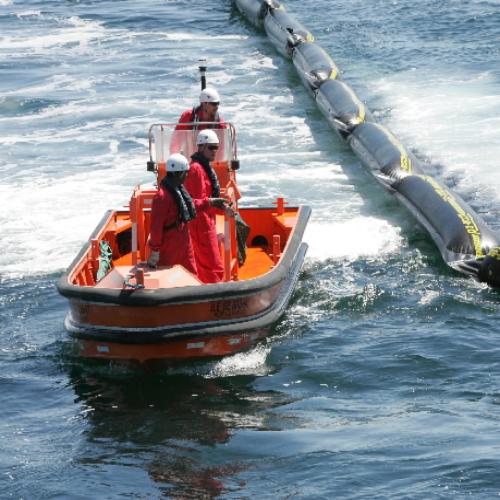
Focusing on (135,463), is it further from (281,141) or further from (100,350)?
(281,141)

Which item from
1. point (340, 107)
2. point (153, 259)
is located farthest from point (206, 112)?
point (340, 107)

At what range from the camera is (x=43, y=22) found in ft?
109

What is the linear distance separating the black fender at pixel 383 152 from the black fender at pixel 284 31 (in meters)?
7.44

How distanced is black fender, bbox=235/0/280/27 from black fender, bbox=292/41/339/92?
167 inches

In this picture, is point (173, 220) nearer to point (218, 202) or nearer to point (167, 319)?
point (218, 202)

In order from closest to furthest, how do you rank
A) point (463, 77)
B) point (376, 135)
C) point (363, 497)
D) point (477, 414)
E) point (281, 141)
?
point (363, 497) → point (477, 414) → point (376, 135) → point (281, 141) → point (463, 77)

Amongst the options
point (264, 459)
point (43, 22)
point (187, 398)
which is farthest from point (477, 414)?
point (43, 22)

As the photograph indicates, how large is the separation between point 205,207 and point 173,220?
388mm

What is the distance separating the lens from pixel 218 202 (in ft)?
37.4

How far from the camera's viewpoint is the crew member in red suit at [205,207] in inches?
455

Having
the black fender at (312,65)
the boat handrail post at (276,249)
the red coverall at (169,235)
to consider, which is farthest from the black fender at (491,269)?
the black fender at (312,65)

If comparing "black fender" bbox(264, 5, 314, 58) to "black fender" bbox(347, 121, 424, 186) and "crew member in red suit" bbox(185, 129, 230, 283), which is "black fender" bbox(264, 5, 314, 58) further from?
"crew member in red suit" bbox(185, 129, 230, 283)

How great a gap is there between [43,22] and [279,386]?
24070mm

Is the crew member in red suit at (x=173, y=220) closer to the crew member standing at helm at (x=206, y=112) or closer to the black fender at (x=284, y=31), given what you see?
the crew member standing at helm at (x=206, y=112)
